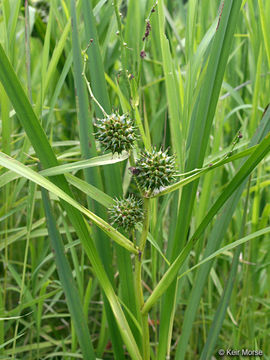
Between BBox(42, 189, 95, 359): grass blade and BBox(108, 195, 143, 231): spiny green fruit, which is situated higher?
BBox(108, 195, 143, 231): spiny green fruit

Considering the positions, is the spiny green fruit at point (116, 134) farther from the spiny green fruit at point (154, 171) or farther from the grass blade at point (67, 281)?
the grass blade at point (67, 281)

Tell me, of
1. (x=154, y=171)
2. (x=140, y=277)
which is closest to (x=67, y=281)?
(x=140, y=277)

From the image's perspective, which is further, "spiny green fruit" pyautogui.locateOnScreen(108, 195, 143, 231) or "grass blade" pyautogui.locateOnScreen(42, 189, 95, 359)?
"grass blade" pyautogui.locateOnScreen(42, 189, 95, 359)

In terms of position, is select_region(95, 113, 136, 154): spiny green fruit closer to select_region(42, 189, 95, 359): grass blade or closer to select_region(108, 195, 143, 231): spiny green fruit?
select_region(108, 195, 143, 231): spiny green fruit

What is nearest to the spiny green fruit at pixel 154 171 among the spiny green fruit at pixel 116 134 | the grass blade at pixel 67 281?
the spiny green fruit at pixel 116 134

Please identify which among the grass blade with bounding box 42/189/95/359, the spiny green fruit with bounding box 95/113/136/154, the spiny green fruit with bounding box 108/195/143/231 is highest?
the spiny green fruit with bounding box 95/113/136/154

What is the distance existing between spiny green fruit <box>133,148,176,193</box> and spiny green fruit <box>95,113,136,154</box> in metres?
0.04

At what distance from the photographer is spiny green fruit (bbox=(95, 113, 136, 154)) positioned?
75 centimetres

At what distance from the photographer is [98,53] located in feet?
3.19

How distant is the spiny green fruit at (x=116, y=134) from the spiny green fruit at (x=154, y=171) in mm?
44

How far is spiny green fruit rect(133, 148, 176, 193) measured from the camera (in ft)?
2.52

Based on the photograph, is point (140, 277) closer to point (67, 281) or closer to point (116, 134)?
point (67, 281)

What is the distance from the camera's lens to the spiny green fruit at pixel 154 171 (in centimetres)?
77

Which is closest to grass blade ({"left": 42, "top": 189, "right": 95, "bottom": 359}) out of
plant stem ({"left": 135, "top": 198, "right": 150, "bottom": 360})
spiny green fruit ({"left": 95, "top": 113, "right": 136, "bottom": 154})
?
plant stem ({"left": 135, "top": 198, "right": 150, "bottom": 360})
